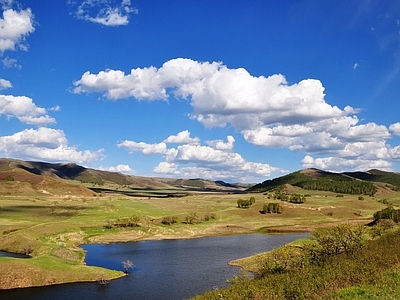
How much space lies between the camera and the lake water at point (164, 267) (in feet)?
226

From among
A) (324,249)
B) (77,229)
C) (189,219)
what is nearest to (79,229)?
(77,229)

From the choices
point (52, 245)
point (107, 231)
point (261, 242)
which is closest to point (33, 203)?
point (107, 231)

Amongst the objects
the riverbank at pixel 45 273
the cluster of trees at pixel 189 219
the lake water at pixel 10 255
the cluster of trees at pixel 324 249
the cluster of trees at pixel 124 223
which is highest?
the cluster of trees at pixel 324 249

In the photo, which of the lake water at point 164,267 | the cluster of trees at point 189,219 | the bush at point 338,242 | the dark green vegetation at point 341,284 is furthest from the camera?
the cluster of trees at point 189,219

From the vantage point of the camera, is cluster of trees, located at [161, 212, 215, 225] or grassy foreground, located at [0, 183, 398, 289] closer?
grassy foreground, located at [0, 183, 398, 289]

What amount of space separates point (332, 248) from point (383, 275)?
32.4m

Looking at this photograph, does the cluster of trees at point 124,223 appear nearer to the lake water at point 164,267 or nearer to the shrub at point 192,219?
the lake water at point 164,267

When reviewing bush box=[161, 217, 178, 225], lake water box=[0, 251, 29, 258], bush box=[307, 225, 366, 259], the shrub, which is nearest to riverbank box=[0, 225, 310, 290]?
lake water box=[0, 251, 29, 258]

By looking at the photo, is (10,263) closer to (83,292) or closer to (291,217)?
(83,292)

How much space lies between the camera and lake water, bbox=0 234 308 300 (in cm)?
6894

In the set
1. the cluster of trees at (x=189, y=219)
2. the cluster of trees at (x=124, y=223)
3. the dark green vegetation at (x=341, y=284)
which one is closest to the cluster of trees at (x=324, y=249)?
the dark green vegetation at (x=341, y=284)

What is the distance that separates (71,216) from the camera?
16812 cm

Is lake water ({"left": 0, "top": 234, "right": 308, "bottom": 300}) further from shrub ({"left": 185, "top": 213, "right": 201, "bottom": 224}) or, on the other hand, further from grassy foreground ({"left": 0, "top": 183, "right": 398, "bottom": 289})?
shrub ({"left": 185, "top": 213, "right": 201, "bottom": 224})

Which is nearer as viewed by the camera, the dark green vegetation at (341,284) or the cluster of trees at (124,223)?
the dark green vegetation at (341,284)
